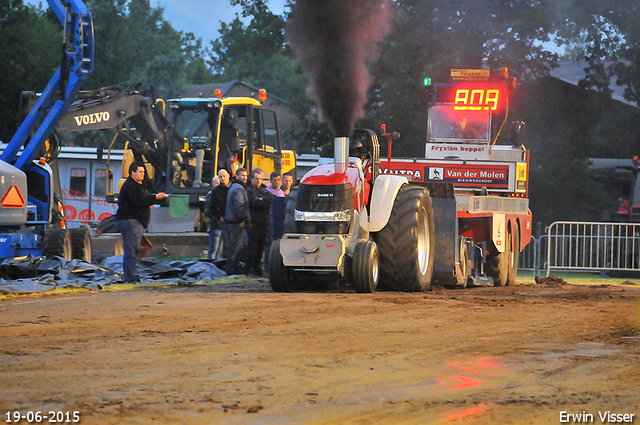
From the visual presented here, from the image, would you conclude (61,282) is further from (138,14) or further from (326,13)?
(138,14)

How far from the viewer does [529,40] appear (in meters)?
32.5

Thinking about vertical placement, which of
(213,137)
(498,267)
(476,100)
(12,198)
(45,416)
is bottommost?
(45,416)

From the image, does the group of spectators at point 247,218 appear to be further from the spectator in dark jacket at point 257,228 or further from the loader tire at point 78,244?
the loader tire at point 78,244

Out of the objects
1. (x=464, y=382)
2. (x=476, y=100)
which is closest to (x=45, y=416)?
(x=464, y=382)

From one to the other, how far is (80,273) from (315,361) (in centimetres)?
797

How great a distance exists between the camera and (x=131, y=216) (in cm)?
1331

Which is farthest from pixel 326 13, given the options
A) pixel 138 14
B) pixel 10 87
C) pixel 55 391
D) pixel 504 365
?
pixel 138 14

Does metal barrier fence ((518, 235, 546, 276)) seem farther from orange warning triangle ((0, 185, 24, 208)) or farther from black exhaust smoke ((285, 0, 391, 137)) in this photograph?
orange warning triangle ((0, 185, 24, 208))

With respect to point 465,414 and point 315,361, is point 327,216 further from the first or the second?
point 465,414

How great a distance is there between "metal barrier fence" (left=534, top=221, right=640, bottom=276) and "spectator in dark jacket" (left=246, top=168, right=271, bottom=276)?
7.46 metres

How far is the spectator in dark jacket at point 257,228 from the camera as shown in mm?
15266

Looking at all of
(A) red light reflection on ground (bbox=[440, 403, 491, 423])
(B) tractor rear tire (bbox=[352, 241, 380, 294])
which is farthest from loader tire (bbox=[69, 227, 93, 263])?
(A) red light reflection on ground (bbox=[440, 403, 491, 423])

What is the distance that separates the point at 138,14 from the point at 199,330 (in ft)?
180

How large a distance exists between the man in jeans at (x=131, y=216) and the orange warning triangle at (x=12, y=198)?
1.62 metres
